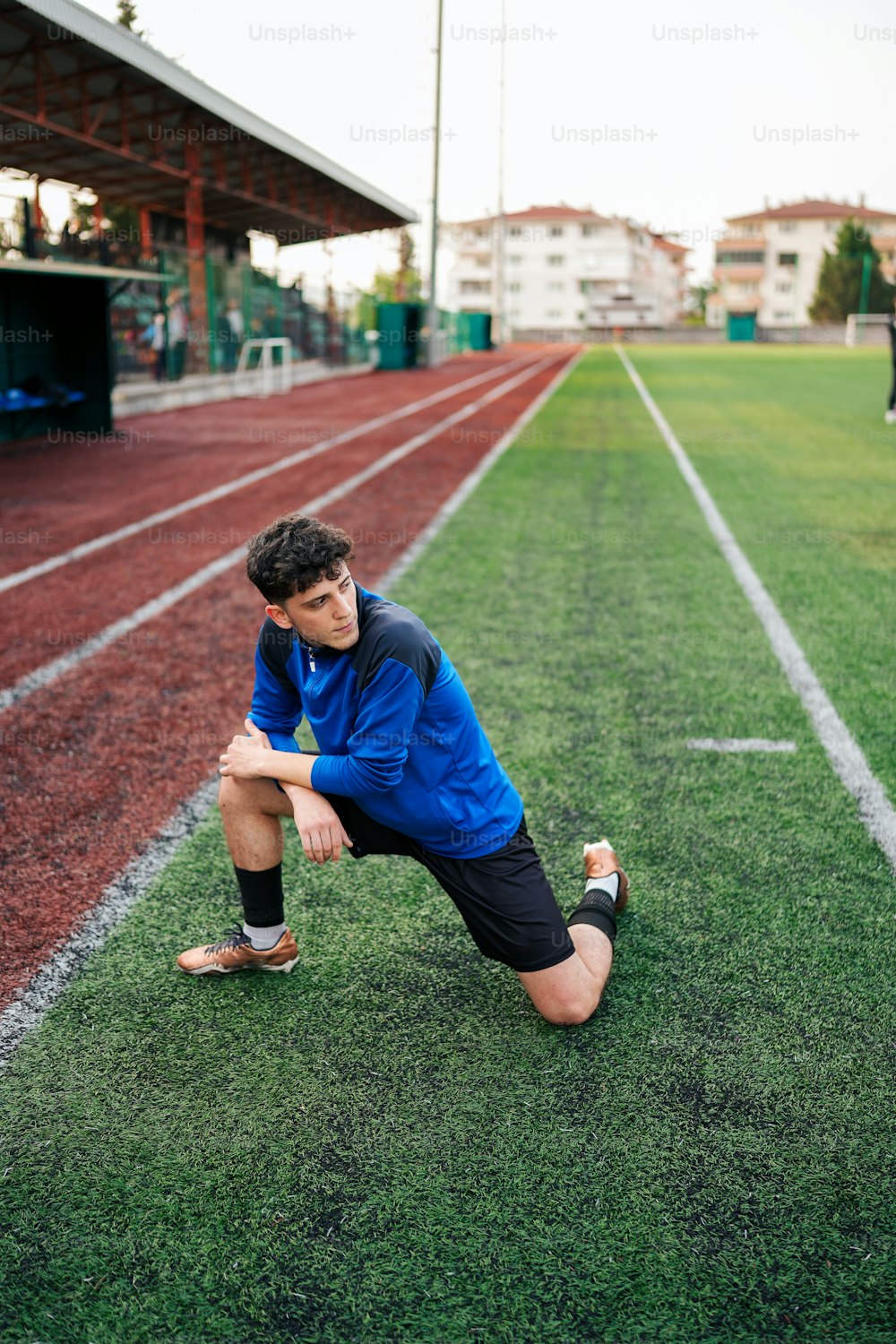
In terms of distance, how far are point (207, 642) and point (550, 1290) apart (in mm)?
4859

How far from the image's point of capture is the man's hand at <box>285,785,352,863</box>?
2889 mm

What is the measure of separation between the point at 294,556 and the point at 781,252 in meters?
127

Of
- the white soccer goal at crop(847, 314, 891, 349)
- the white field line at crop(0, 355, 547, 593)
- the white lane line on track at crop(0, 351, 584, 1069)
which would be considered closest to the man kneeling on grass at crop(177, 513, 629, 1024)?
the white lane line on track at crop(0, 351, 584, 1069)

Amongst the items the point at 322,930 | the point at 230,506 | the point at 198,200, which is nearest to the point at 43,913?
the point at 322,930

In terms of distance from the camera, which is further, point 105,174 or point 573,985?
point 105,174

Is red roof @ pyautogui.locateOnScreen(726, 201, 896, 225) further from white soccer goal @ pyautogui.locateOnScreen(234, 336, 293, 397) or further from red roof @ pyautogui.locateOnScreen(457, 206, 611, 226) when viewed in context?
white soccer goal @ pyautogui.locateOnScreen(234, 336, 293, 397)

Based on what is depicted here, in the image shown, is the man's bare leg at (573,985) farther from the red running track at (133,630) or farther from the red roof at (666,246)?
the red roof at (666,246)

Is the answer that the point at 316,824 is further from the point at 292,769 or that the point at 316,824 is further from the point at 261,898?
the point at 261,898

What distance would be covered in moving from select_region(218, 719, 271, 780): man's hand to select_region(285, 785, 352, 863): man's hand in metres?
0.10

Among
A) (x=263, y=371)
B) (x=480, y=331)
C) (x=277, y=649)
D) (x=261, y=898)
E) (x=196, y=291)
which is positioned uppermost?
(x=480, y=331)

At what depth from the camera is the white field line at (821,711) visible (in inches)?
169

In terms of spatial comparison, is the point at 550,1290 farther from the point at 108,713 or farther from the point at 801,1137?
the point at 108,713

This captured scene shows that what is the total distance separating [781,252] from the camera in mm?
116625

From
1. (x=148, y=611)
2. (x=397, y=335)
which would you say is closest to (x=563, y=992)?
(x=148, y=611)
